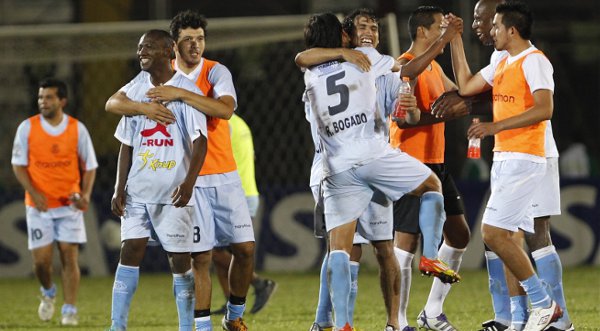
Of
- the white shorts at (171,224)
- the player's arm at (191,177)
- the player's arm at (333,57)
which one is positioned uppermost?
the player's arm at (333,57)

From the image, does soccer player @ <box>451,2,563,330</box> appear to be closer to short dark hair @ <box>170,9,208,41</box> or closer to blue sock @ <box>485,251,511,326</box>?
blue sock @ <box>485,251,511,326</box>

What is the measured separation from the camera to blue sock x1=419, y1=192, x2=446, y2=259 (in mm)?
7500

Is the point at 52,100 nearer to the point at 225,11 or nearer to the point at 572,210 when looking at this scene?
the point at 572,210

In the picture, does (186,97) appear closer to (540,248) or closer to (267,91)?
(540,248)

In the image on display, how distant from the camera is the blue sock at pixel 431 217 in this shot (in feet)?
24.6

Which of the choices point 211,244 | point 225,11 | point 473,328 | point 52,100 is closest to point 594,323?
point 473,328

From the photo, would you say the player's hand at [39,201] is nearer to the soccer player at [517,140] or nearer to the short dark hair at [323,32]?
the short dark hair at [323,32]

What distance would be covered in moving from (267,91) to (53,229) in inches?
367

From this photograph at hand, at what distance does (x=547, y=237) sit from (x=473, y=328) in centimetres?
99

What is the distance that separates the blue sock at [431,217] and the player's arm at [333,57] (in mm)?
951

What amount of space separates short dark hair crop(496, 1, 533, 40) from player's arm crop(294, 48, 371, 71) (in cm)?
97

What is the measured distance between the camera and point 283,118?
19328 mm

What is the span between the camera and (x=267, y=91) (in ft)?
64.2

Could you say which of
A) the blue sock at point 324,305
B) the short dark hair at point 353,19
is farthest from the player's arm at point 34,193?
the short dark hair at point 353,19
